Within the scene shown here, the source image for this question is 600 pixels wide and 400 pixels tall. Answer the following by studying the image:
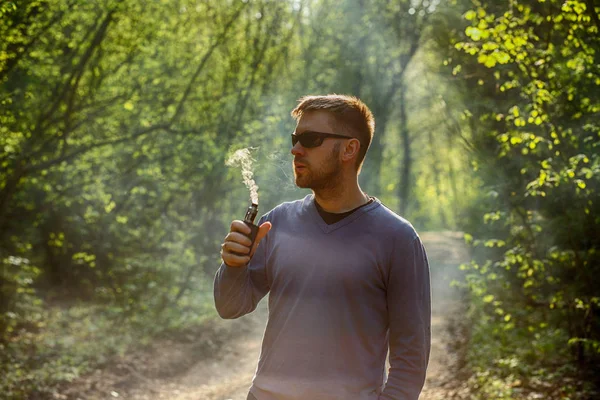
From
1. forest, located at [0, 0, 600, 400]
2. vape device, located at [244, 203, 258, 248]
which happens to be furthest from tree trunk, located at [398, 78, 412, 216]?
vape device, located at [244, 203, 258, 248]

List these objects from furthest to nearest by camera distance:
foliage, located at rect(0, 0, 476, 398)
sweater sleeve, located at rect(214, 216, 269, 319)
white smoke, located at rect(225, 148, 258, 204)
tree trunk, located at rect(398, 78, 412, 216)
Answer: tree trunk, located at rect(398, 78, 412, 216)
foliage, located at rect(0, 0, 476, 398)
white smoke, located at rect(225, 148, 258, 204)
sweater sleeve, located at rect(214, 216, 269, 319)

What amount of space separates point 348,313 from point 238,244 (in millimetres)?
601

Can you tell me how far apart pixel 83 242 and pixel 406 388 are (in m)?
13.1

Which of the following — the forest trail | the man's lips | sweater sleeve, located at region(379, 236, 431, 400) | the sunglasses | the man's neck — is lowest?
the forest trail

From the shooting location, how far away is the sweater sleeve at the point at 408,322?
2.92m

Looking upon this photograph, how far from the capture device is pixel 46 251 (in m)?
15.6

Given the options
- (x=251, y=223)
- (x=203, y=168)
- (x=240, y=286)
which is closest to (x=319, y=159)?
(x=251, y=223)

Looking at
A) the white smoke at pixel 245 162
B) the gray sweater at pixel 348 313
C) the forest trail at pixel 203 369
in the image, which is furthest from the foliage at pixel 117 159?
the gray sweater at pixel 348 313

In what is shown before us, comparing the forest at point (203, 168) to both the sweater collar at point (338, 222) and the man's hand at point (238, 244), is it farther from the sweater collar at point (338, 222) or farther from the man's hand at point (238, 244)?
the man's hand at point (238, 244)

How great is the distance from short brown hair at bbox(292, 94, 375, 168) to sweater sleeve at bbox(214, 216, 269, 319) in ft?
2.12

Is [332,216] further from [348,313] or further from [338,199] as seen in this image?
[348,313]

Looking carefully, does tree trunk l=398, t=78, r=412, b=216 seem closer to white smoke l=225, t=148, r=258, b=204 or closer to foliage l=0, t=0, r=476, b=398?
foliage l=0, t=0, r=476, b=398

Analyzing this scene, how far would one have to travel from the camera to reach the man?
116 inches

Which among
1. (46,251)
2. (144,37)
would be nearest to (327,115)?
(144,37)
